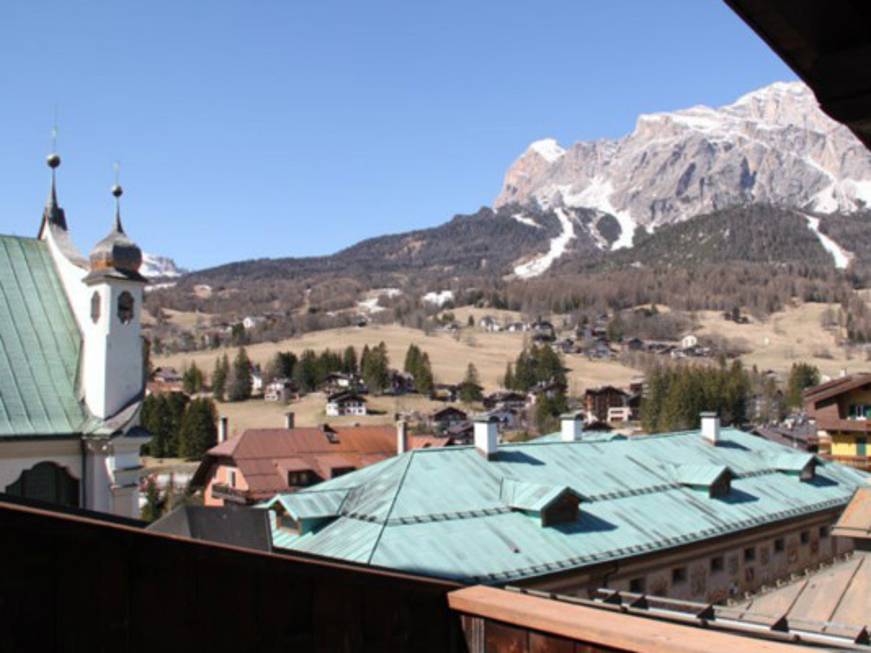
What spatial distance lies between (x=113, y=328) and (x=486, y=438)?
1203 centimetres

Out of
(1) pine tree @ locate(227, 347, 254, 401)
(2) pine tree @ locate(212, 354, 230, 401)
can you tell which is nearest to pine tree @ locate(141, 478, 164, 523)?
(1) pine tree @ locate(227, 347, 254, 401)

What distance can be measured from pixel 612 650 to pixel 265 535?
4116mm

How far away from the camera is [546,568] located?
18328 mm

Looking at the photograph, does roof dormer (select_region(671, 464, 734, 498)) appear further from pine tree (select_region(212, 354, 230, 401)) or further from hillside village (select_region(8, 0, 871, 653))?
pine tree (select_region(212, 354, 230, 401))

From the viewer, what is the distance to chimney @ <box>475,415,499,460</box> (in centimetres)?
2328

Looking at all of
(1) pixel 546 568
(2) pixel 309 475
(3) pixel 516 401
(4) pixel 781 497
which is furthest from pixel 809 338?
(1) pixel 546 568

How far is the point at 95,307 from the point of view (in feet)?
45.7

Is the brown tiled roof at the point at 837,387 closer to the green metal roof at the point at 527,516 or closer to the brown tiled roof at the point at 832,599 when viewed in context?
the green metal roof at the point at 527,516

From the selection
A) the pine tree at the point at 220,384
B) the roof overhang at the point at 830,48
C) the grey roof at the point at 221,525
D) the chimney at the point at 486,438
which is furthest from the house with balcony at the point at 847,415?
the pine tree at the point at 220,384

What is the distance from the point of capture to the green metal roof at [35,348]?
12.7 meters

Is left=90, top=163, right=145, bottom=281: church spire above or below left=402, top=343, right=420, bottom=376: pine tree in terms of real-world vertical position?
above

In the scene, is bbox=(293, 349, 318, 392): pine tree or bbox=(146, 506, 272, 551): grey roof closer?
bbox=(146, 506, 272, 551): grey roof

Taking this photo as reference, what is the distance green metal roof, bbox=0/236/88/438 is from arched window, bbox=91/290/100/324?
1.51 feet

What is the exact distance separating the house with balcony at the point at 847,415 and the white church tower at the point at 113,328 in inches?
1101
